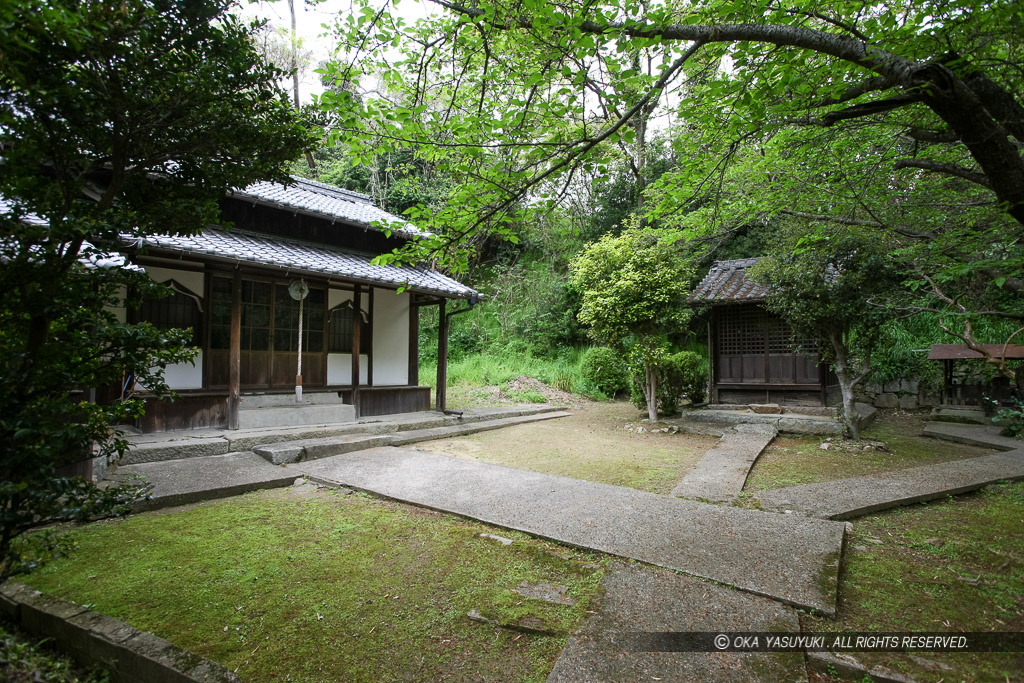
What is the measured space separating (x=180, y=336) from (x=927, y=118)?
662 centimetres

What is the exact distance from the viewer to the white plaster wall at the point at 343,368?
959 cm

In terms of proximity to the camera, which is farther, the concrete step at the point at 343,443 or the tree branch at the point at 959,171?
the concrete step at the point at 343,443

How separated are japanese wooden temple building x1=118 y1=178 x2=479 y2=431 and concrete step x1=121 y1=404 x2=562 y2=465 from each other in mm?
439

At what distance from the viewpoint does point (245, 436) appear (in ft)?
22.3

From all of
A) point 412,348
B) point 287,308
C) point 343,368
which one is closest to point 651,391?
point 412,348

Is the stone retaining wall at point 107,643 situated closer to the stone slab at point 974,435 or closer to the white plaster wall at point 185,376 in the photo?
the white plaster wall at point 185,376

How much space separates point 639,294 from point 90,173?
28.7ft

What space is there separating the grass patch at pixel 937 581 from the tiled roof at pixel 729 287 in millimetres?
6215

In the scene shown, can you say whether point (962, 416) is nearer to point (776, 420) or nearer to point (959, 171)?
point (776, 420)

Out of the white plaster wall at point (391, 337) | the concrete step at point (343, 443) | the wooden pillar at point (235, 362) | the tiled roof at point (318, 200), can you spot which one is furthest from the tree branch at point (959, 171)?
the white plaster wall at point (391, 337)

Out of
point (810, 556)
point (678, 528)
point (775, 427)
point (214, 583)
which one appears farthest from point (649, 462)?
point (214, 583)

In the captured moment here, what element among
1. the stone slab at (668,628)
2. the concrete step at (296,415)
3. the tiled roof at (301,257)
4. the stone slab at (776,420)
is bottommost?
the stone slab at (668,628)

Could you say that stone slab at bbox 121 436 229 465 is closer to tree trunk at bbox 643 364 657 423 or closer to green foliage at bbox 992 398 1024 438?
tree trunk at bbox 643 364 657 423

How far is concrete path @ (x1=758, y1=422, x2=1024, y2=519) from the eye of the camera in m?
4.67
